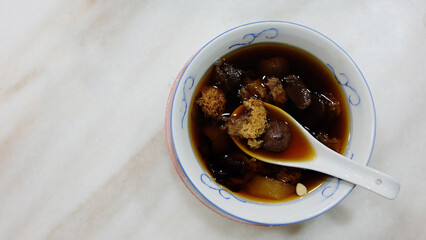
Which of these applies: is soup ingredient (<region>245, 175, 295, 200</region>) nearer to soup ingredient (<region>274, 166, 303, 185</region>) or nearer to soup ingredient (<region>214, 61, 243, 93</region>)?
soup ingredient (<region>274, 166, 303, 185</region>)

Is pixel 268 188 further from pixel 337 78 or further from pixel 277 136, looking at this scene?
pixel 337 78

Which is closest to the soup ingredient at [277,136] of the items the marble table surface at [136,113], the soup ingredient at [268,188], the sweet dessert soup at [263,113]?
the sweet dessert soup at [263,113]

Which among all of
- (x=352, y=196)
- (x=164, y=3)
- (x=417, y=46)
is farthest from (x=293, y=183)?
(x=164, y=3)

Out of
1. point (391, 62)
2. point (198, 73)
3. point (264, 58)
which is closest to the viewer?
point (198, 73)

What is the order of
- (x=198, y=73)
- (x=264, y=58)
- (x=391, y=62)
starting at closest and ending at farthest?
(x=198, y=73), (x=264, y=58), (x=391, y=62)

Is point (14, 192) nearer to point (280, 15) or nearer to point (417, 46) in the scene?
point (280, 15)

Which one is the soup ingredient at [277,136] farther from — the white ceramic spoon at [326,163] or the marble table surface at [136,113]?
the marble table surface at [136,113]

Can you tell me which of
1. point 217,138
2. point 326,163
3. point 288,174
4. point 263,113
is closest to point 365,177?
point 326,163
